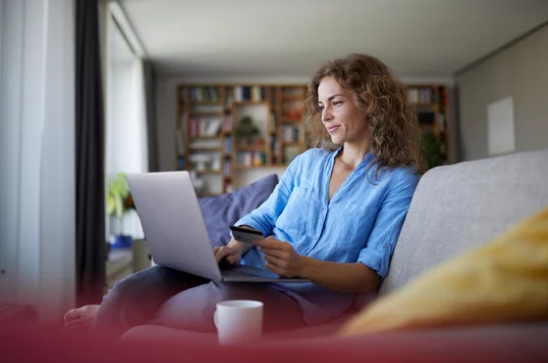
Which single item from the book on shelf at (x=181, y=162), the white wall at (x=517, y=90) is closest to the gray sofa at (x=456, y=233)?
the white wall at (x=517, y=90)

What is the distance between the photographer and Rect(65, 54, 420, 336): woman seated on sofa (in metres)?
1.18

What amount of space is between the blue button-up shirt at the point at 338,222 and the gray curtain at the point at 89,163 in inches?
78.9

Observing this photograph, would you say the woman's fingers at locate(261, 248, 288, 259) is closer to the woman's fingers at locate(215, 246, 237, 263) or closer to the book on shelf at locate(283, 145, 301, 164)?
the woman's fingers at locate(215, 246, 237, 263)

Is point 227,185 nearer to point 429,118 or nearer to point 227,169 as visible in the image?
point 227,169

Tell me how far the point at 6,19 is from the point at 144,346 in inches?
110

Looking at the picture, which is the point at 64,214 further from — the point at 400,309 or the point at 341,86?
the point at 400,309

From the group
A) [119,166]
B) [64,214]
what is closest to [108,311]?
[64,214]

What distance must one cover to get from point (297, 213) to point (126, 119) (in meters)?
4.60

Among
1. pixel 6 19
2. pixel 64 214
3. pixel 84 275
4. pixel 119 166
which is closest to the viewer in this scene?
pixel 6 19

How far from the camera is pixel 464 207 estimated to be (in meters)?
1.02

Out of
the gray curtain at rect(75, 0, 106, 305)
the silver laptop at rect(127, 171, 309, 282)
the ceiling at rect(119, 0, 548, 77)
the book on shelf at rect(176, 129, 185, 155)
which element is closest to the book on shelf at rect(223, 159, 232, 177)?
the book on shelf at rect(176, 129, 185, 155)

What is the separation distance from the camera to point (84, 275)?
3.20m

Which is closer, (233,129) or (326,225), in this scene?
(326,225)

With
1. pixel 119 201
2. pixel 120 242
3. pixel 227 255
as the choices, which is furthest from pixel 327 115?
pixel 120 242
